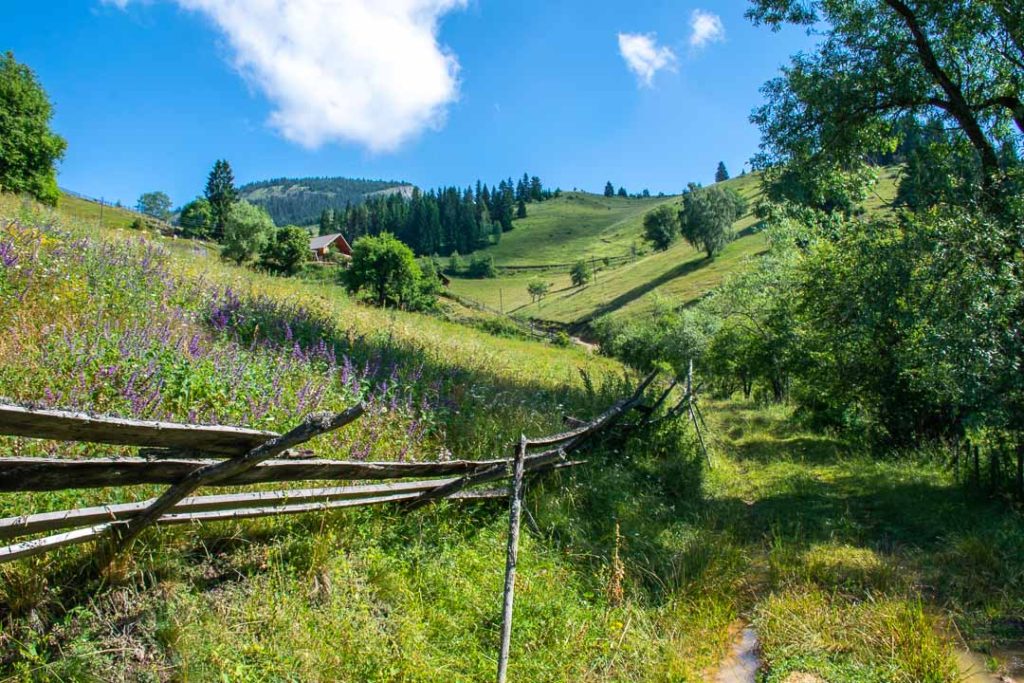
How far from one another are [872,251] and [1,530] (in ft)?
32.2

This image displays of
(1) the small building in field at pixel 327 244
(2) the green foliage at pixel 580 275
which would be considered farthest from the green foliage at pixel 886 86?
(2) the green foliage at pixel 580 275

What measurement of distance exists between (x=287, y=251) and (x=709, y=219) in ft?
196

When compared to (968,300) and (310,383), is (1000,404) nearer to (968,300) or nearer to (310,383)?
(968,300)

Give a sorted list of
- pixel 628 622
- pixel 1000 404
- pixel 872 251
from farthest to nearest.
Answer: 1. pixel 872 251
2. pixel 1000 404
3. pixel 628 622

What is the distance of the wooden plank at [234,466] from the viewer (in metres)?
2.30

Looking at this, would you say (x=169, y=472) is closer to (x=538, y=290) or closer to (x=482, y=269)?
(x=538, y=290)

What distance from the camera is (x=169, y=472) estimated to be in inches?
104

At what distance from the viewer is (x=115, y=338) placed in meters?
4.85

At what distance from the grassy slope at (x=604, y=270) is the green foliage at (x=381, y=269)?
23.9 m

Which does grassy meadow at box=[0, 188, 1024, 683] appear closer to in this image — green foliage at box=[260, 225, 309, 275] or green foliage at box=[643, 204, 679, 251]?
green foliage at box=[260, 225, 309, 275]

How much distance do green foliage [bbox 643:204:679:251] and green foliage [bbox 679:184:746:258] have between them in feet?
77.5

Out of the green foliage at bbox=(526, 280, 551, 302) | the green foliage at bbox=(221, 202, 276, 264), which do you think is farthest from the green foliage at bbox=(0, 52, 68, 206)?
the green foliage at bbox=(526, 280, 551, 302)

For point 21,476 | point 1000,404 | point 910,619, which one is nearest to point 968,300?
point 1000,404

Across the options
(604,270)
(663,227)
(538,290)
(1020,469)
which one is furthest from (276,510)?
(604,270)
